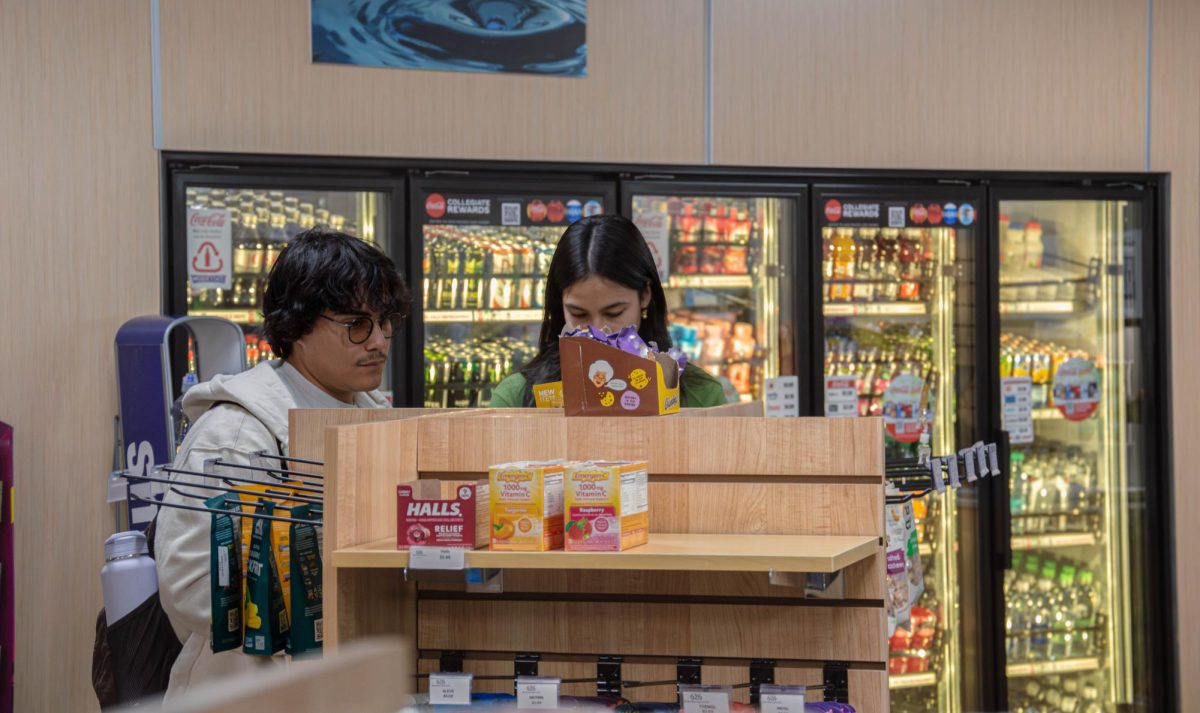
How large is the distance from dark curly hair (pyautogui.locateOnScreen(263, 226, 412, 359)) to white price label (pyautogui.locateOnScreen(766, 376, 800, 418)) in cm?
241

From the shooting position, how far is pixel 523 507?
6.22 ft

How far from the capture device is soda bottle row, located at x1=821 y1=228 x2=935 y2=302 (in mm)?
4848

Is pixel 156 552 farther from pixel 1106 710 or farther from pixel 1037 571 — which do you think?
pixel 1106 710

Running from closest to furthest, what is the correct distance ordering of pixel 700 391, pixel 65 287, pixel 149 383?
pixel 700 391 < pixel 149 383 < pixel 65 287

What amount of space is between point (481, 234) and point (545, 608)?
257 centimetres

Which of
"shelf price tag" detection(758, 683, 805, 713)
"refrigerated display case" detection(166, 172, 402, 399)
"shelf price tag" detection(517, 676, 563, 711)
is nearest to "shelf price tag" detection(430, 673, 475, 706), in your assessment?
"shelf price tag" detection(517, 676, 563, 711)

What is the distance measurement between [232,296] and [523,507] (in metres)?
2.72

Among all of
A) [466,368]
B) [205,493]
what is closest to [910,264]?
[466,368]

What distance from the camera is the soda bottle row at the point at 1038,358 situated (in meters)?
4.93

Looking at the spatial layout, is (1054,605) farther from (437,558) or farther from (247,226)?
(437,558)

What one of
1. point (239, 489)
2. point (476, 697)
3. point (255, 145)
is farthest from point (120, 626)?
point (255, 145)

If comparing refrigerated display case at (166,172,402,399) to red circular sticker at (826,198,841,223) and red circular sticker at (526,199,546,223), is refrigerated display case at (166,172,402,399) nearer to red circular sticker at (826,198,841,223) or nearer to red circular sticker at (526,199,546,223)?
red circular sticker at (526,199,546,223)

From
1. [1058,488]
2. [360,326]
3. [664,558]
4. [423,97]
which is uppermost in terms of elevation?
[423,97]

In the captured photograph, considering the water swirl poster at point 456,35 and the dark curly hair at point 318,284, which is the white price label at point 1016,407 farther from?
the dark curly hair at point 318,284
